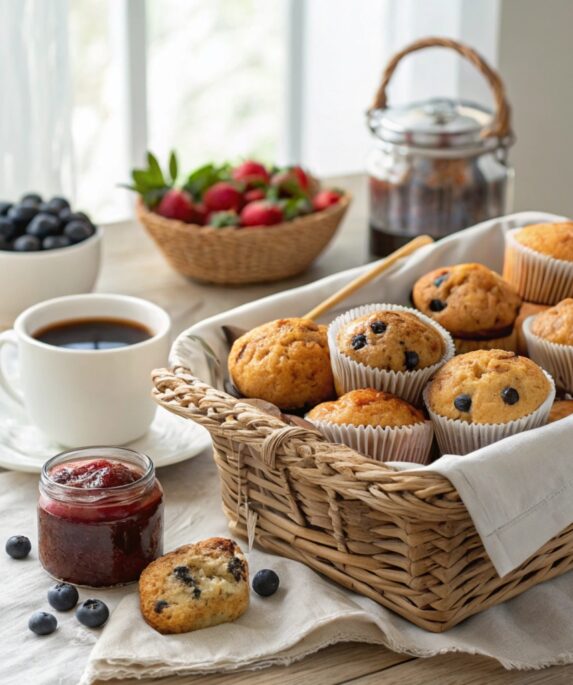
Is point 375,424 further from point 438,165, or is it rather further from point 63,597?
point 438,165

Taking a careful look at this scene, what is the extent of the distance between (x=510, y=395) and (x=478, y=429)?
49 millimetres

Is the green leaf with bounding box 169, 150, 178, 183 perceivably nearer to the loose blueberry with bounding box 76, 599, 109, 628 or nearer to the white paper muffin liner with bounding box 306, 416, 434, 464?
the white paper muffin liner with bounding box 306, 416, 434, 464

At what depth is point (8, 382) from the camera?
4.77ft

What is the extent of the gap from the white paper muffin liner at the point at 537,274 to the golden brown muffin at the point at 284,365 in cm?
37

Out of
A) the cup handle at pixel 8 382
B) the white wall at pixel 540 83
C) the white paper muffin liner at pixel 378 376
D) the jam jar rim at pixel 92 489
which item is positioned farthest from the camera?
the white wall at pixel 540 83

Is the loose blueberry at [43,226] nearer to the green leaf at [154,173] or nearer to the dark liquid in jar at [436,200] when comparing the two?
the green leaf at [154,173]

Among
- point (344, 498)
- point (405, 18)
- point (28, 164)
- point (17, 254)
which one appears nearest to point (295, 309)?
→ point (344, 498)

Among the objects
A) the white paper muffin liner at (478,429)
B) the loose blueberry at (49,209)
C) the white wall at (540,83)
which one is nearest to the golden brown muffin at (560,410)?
the white paper muffin liner at (478,429)

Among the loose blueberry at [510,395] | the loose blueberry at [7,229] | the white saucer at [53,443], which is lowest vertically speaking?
the white saucer at [53,443]

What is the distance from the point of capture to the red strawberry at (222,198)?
1884mm

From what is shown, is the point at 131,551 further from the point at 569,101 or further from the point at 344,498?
the point at 569,101

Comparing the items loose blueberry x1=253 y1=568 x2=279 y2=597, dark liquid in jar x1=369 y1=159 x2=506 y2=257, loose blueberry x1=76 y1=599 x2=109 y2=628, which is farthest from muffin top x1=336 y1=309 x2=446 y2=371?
dark liquid in jar x1=369 y1=159 x2=506 y2=257

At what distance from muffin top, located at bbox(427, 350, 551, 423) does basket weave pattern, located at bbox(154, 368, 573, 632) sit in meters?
0.14

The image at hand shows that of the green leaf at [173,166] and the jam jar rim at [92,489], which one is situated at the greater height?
the green leaf at [173,166]
